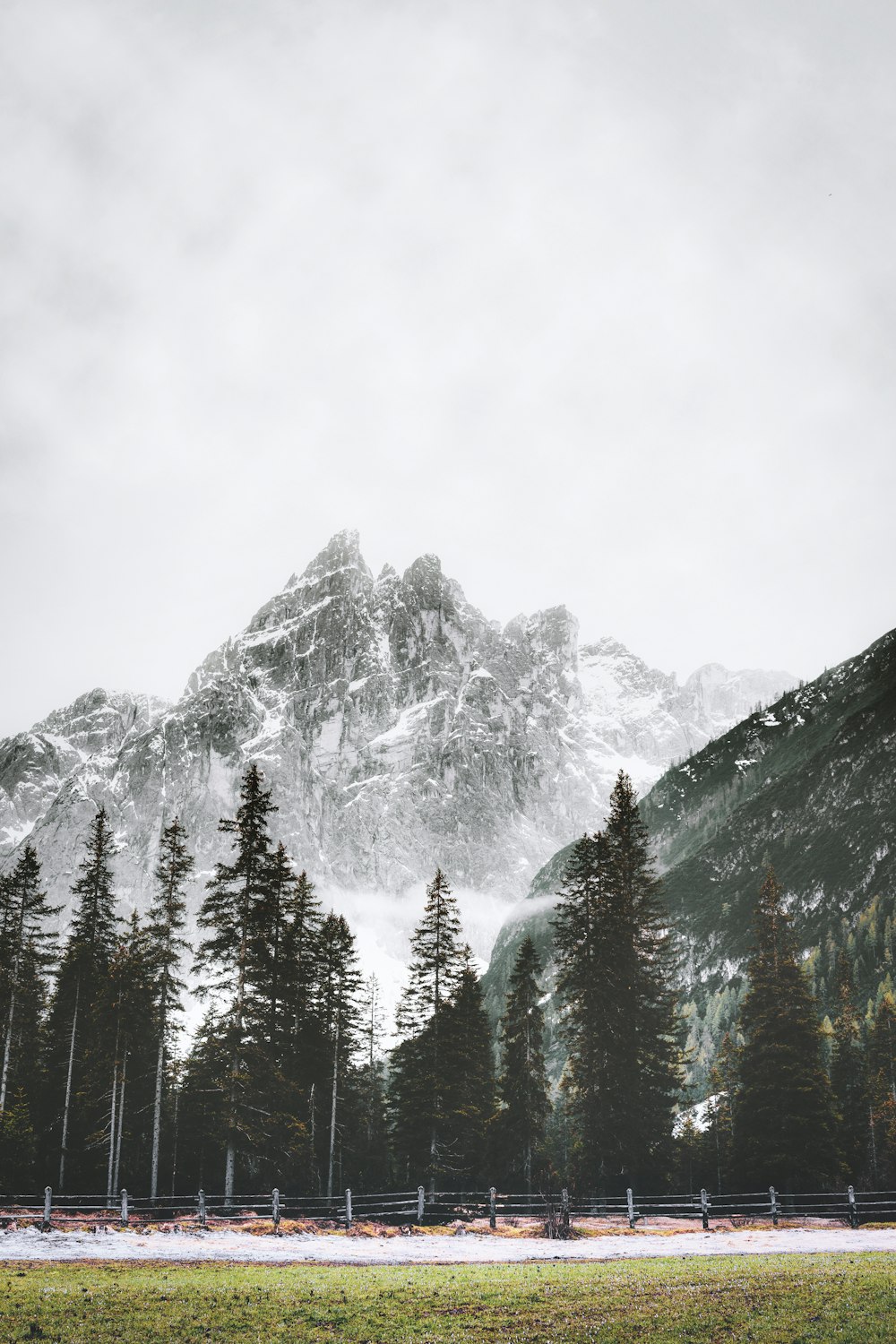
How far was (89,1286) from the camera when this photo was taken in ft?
56.1

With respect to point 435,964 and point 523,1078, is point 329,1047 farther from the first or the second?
point 523,1078

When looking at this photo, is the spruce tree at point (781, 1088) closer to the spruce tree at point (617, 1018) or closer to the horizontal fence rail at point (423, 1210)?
the horizontal fence rail at point (423, 1210)

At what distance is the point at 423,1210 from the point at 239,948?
1284 centimetres

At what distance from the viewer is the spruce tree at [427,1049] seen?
4706 centimetres

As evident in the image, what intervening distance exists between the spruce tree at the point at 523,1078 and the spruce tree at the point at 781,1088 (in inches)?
598

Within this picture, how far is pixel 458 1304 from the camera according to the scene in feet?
50.8

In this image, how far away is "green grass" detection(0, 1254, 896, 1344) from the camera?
1266cm

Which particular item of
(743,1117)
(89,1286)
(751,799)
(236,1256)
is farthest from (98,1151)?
(751,799)

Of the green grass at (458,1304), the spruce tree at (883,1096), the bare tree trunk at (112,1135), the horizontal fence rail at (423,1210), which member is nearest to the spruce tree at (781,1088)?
the horizontal fence rail at (423,1210)

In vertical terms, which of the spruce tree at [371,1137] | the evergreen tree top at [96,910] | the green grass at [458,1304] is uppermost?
the evergreen tree top at [96,910]

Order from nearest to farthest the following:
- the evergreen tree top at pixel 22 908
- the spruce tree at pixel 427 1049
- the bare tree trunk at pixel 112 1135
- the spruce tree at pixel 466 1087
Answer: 1. the bare tree trunk at pixel 112 1135
2. the spruce tree at pixel 427 1049
3. the spruce tree at pixel 466 1087
4. the evergreen tree top at pixel 22 908

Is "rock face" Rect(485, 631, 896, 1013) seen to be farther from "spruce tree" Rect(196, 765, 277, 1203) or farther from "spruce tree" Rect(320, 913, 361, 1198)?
"spruce tree" Rect(196, 765, 277, 1203)

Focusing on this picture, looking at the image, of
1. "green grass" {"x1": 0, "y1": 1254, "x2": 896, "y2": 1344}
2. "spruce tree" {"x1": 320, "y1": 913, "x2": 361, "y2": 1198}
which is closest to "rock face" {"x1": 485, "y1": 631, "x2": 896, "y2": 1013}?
"spruce tree" {"x1": 320, "y1": 913, "x2": 361, "y2": 1198}

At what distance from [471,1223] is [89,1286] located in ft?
73.0
